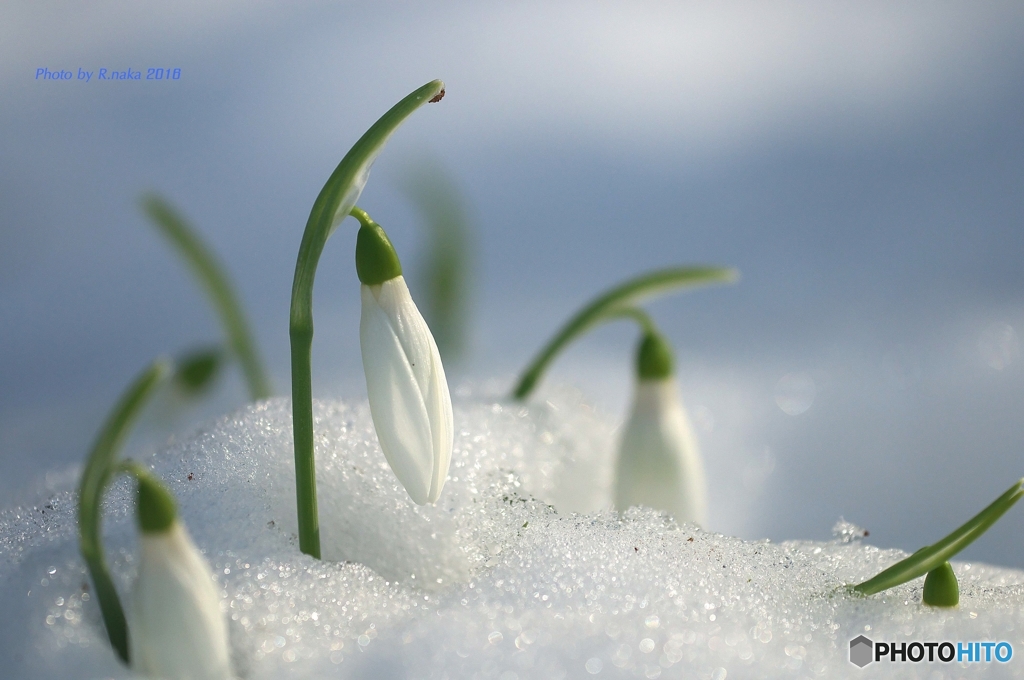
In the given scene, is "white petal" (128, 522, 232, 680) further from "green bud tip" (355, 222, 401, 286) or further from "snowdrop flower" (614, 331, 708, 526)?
"snowdrop flower" (614, 331, 708, 526)

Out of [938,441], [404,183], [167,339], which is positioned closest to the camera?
[404,183]

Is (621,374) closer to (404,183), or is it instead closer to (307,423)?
(404,183)

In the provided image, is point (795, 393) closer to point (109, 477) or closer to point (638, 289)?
point (638, 289)

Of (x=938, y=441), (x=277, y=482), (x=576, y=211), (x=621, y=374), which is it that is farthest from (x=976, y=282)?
(x=277, y=482)

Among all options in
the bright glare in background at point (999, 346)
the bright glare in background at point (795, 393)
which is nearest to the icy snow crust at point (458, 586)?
the bright glare in background at point (795, 393)

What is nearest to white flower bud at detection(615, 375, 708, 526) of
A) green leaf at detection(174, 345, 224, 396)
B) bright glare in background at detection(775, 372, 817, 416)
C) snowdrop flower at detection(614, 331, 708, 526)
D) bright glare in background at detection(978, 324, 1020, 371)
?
snowdrop flower at detection(614, 331, 708, 526)

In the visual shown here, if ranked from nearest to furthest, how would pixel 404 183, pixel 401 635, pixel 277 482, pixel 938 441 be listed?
1. pixel 401 635
2. pixel 277 482
3. pixel 404 183
4. pixel 938 441

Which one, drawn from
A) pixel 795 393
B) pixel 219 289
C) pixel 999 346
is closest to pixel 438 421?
pixel 219 289
